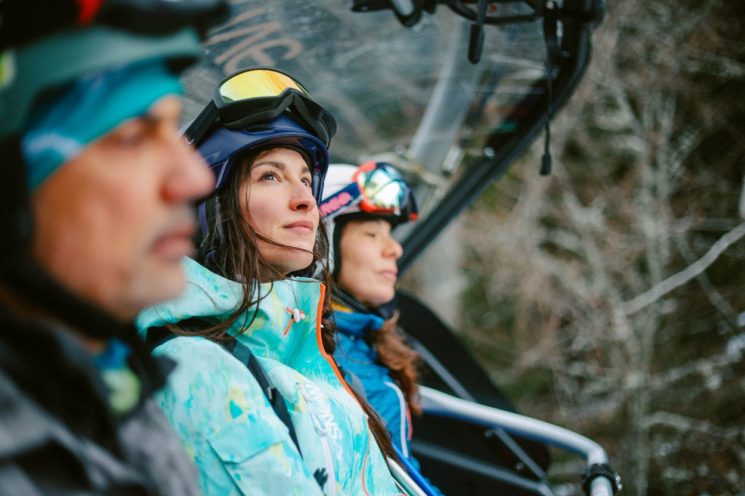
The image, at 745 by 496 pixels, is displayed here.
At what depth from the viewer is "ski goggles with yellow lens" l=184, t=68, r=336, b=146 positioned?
1.86 meters

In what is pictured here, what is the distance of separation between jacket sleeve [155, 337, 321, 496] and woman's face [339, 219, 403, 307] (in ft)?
4.18

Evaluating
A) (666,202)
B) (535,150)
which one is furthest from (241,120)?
(535,150)

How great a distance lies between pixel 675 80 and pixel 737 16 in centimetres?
68

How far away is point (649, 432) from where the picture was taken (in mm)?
4973

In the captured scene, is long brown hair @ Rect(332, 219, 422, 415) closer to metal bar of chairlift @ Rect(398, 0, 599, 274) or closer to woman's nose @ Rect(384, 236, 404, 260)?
woman's nose @ Rect(384, 236, 404, 260)

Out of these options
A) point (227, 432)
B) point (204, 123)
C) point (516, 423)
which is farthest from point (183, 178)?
point (516, 423)

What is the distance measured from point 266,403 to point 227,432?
13cm

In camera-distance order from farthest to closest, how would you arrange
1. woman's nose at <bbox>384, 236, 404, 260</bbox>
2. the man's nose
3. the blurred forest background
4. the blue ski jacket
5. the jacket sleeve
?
the blurred forest background
woman's nose at <bbox>384, 236, 404, 260</bbox>
the blue ski jacket
the jacket sleeve
the man's nose

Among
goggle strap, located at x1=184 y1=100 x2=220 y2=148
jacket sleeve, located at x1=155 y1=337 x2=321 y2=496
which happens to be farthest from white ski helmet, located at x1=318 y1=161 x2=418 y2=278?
jacket sleeve, located at x1=155 y1=337 x2=321 y2=496

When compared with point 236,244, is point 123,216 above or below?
above

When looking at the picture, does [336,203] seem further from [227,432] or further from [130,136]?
[130,136]

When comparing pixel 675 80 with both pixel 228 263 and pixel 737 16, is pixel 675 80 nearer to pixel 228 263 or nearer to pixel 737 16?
pixel 737 16

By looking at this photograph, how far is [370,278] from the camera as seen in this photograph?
2654 millimetres

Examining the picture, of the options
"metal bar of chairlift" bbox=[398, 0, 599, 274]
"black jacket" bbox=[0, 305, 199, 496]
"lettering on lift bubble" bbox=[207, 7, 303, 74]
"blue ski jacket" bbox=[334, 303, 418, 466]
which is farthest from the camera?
"metal bar of chairlift" bbox=[398, 0, 599, 274]
